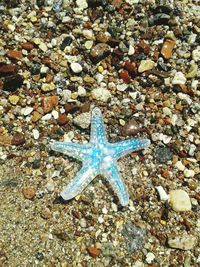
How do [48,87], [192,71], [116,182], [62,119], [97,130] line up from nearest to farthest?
[116,182]
[97,130]
[62,119]
[48,87]
[192,71]

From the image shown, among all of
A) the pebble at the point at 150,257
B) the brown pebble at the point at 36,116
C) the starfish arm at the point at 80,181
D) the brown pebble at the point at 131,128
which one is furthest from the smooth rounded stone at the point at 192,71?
the pebble at the point at 150,257

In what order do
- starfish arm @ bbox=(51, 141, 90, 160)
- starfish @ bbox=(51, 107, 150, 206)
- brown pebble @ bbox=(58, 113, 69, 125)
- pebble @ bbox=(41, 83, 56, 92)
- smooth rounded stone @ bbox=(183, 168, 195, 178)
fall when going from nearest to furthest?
starfish @ bbox=(51, 107, 150, 206) → starfish arm @ bbox=(51, 141, 90, 160) → smooth rounded stone @ bbox=(183, 168, 195, 178) → brown pebble @ bbox=(58, 113, 69, 125) → pebble @ bbox=(41, 83, 56, 92)

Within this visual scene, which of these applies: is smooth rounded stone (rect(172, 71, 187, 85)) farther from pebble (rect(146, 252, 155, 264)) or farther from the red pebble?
pebble (rect(146, 252, 155, 264))

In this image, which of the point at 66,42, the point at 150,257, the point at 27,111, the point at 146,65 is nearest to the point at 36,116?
the point at 27,111

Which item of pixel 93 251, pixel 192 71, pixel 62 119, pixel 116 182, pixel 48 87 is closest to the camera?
pixel 93 251

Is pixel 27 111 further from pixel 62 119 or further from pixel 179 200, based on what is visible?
pixel 179 200

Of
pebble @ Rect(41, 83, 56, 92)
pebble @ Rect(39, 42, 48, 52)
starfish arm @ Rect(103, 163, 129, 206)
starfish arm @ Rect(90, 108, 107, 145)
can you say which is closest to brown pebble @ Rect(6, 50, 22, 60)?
pebble @ Rect(39, 42, 48, 52)

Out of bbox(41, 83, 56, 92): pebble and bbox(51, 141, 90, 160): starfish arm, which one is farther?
bbox(41, 83, 56, 92): pebble
